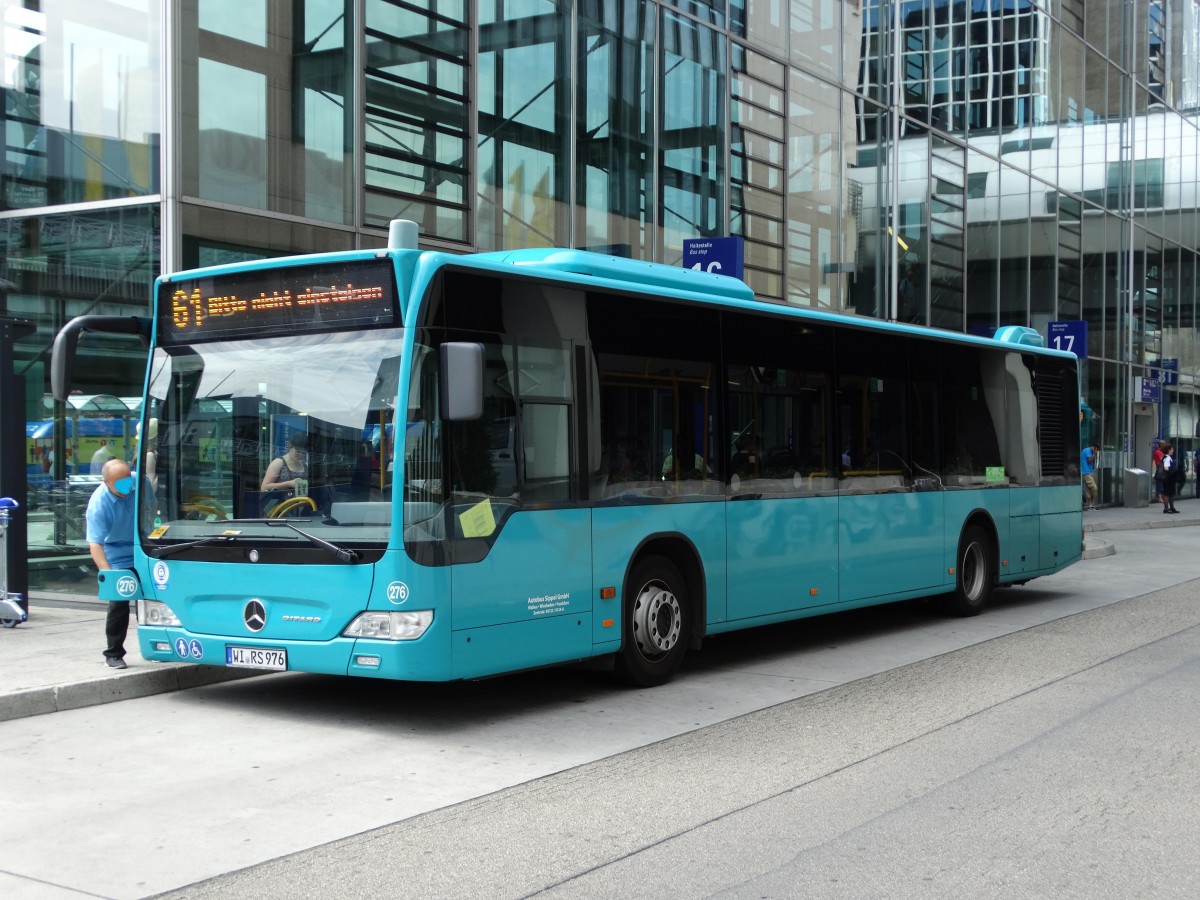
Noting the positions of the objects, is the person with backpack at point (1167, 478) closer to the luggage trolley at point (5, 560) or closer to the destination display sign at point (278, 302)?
the luggage trolley at point (5, 560)

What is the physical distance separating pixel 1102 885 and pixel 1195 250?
150 feet

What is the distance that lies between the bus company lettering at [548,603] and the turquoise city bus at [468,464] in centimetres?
2

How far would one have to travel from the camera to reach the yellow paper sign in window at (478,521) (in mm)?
7930

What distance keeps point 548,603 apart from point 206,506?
2.31 m

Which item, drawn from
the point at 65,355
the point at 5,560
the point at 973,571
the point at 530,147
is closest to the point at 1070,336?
the point at 530,147

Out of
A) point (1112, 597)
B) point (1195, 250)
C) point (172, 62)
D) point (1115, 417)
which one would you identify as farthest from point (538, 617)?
point (1195, 250)

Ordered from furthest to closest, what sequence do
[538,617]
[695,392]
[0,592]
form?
[0,592]
[695,392]
[538,617]

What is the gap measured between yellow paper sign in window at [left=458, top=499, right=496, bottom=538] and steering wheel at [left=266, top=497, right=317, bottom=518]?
0.93 metres

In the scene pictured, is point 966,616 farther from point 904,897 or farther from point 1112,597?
point 904,897

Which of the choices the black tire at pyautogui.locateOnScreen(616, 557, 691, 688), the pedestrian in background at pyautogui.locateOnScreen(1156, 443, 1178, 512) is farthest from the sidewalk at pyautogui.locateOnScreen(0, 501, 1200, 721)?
the pedestrian in background at pyautogui.locateOnScreen(1156, 443, 1178, 512)

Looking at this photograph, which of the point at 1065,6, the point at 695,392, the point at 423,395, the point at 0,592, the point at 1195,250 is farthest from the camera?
the point at 1195,250

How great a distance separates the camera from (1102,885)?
16.3ft

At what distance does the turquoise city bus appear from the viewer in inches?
307

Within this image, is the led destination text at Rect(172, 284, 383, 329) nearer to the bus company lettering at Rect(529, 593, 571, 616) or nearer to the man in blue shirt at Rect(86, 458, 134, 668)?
the man in blue shirt at Rect(86, 458, 134, 668)
